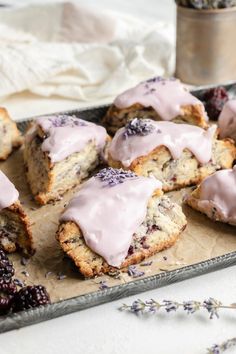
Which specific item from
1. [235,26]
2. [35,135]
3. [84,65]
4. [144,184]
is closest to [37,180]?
[35,135]

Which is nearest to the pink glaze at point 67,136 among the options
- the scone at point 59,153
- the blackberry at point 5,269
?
the scone at point 59,153

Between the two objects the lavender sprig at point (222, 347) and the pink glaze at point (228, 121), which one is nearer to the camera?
the lavender sprig at point (222, 347)

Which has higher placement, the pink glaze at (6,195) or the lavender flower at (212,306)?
the pink glaze at (6,195)

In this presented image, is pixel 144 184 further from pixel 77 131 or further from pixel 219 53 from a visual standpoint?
pixel 219 53

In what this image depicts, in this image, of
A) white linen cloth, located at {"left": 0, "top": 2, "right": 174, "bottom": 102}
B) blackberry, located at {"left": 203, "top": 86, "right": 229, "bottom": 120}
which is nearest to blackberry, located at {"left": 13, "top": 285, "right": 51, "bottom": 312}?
blackberry, located at {"left": 203, "top": 86, "right": 229, "bottom": 120}

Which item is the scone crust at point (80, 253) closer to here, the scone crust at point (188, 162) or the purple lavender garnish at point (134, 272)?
the purple lavender garnish at point (134, 272)

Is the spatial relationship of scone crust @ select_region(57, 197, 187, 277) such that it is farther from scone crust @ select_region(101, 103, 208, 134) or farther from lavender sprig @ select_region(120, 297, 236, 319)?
scone crust @ select_region(101, 103, 208, 134)

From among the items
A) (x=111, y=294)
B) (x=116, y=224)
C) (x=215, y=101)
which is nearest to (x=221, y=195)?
(x=116, y=224)
